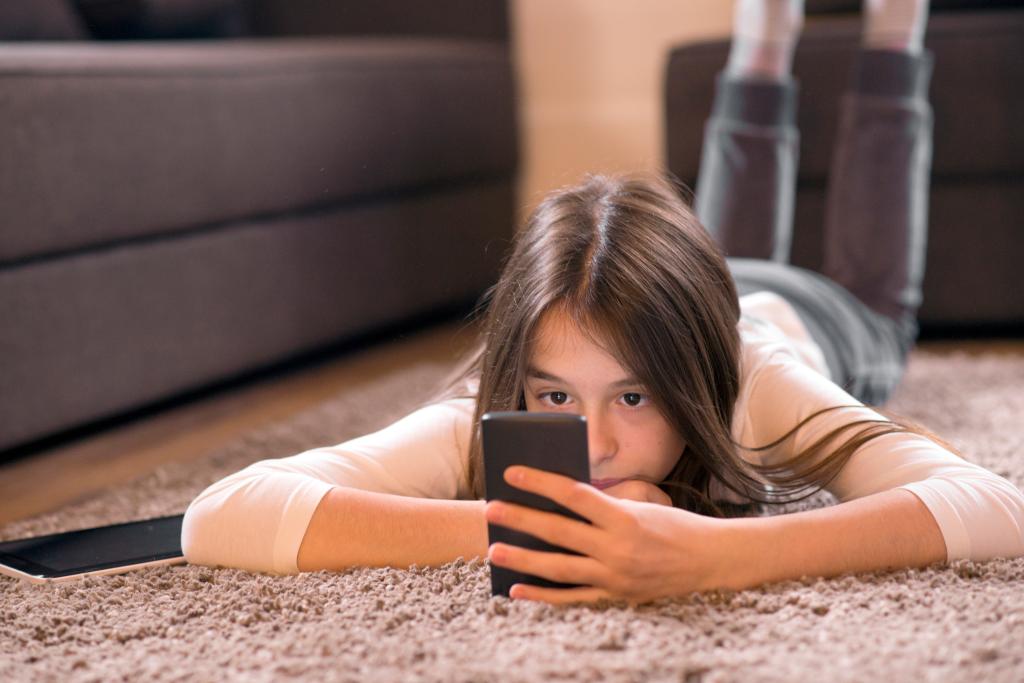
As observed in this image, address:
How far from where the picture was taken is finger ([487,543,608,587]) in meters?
0.65

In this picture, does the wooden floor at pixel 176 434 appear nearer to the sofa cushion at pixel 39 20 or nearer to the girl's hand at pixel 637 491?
the girl's hand at pixel 637 491

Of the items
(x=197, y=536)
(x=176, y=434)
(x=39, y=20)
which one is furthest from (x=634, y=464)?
(x=39, y=20)

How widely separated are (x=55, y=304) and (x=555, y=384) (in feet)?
2.13

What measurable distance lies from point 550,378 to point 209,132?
0.76 m

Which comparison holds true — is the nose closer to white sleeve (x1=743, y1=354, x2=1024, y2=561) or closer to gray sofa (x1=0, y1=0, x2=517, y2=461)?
white sleeve (x1=743, y1=354, x2=1024, y2=561)

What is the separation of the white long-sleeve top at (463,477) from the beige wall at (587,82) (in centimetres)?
151

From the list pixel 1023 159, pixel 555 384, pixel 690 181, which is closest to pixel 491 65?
pixel 690 181

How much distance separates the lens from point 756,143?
139 cm

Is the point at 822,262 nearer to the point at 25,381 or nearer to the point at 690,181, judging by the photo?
the point at 690,181

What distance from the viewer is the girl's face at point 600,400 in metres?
0.75

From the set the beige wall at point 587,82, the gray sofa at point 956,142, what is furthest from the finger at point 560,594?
the beige wall at point 587,82

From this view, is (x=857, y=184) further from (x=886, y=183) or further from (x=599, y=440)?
(x=599, y=440)

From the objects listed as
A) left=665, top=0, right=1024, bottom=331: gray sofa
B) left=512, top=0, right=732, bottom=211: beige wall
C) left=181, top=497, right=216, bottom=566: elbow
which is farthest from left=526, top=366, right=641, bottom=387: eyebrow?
left=512, top=0, right=732, bottom=211: beige wall

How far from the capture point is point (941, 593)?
2.20ft
